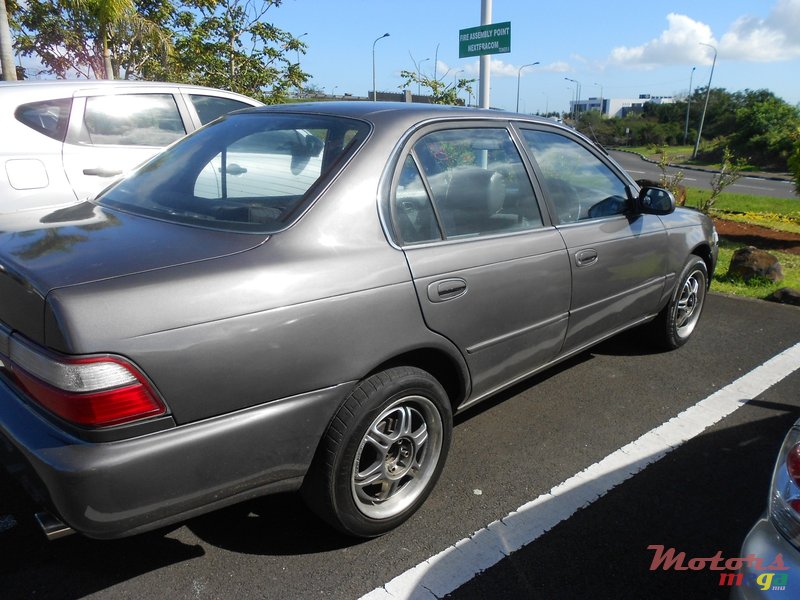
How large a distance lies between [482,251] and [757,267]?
5.53 metres

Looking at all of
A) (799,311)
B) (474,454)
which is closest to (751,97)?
(799,311)

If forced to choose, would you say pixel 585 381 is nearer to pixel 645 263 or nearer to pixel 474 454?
pixel 645 263

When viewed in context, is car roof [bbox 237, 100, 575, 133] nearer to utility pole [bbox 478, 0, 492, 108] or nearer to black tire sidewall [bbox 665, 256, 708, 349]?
black tire sidewall [bbox 665, 256, 708, 349]

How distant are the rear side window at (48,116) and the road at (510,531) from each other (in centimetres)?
313

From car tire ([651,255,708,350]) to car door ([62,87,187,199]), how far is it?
4.17 metres

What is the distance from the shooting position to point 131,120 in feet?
17.5

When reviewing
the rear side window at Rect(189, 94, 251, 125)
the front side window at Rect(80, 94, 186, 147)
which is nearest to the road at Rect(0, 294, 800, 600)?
the front side window at Rect(80, 94, 186, 147)

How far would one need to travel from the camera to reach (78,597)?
215 centimetres

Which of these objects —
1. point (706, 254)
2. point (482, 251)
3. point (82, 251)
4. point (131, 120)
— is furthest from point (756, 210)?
point (82, 251)

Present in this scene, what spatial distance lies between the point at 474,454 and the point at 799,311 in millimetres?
4434

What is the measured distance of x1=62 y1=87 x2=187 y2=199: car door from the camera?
4.91m

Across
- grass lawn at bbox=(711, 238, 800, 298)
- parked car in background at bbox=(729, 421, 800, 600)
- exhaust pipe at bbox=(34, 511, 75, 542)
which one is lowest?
grass lawn at bbox=(711, 238, 800, 298)

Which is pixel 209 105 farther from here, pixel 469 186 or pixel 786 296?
pixel 786 296

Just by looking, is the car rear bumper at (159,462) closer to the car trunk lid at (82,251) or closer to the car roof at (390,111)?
the car trunk lid at (82,251)
